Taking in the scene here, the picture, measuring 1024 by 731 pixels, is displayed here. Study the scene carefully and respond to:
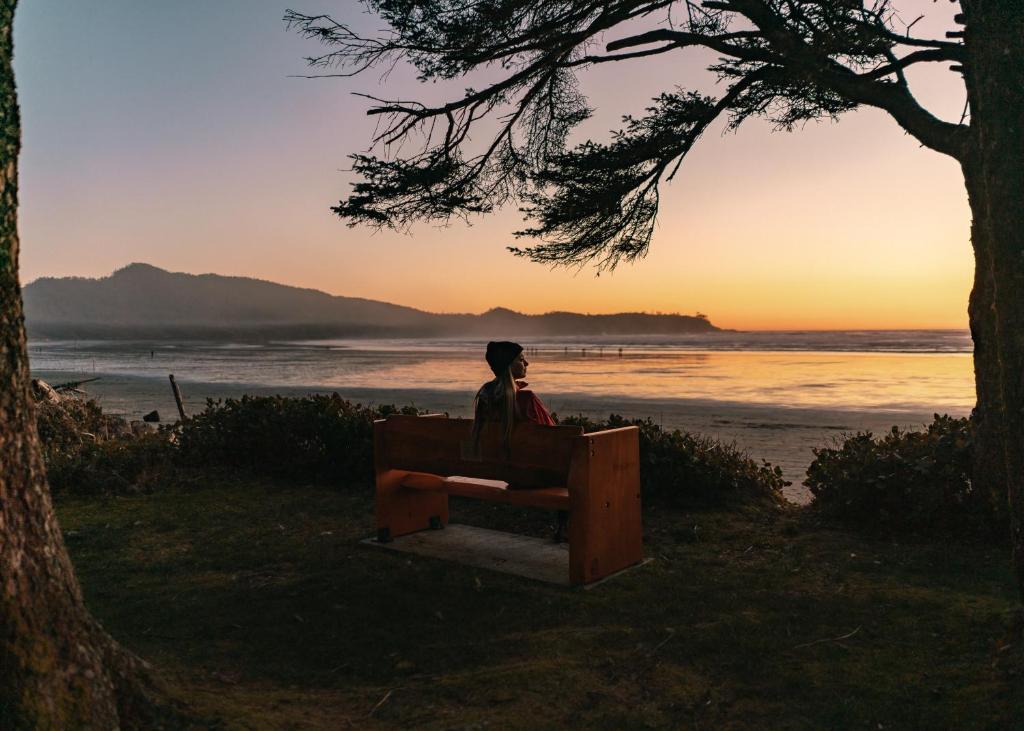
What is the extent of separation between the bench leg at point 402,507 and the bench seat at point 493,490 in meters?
0.10

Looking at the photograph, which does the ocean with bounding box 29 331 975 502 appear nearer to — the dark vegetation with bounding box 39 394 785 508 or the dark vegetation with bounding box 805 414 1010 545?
the dark vegetation with bounding box 39 394 785 508

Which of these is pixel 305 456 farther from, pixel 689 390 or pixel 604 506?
pixel 689 390

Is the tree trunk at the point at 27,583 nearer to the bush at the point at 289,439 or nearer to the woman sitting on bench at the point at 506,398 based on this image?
the woman sitting on bench at the point at 506,398

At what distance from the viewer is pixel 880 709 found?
11.1 ft

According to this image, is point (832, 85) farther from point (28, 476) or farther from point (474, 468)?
point (28, 476)

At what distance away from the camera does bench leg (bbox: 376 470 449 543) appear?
6305 mm

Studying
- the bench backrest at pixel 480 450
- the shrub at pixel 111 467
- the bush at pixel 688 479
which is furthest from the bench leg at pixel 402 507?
the shrub at pixel 111 467

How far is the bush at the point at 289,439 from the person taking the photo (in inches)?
335

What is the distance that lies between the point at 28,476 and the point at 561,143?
24.6 feet

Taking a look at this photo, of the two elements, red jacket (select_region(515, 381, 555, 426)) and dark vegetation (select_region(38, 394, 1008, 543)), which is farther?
dark vegetation (select_region(38, 394, 1008, 543))

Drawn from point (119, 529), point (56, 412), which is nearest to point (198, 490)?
point (119, 529)

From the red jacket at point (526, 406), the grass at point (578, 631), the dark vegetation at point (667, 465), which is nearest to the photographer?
the grass at point (578, 631)

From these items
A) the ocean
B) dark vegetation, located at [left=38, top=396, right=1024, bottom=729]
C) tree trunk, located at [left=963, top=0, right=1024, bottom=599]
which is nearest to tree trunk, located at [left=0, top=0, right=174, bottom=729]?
dark vegetation, located at [left=38, top=396, right=1024, bottom=729]

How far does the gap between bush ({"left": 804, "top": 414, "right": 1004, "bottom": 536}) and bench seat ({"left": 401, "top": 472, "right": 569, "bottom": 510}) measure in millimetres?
2820
